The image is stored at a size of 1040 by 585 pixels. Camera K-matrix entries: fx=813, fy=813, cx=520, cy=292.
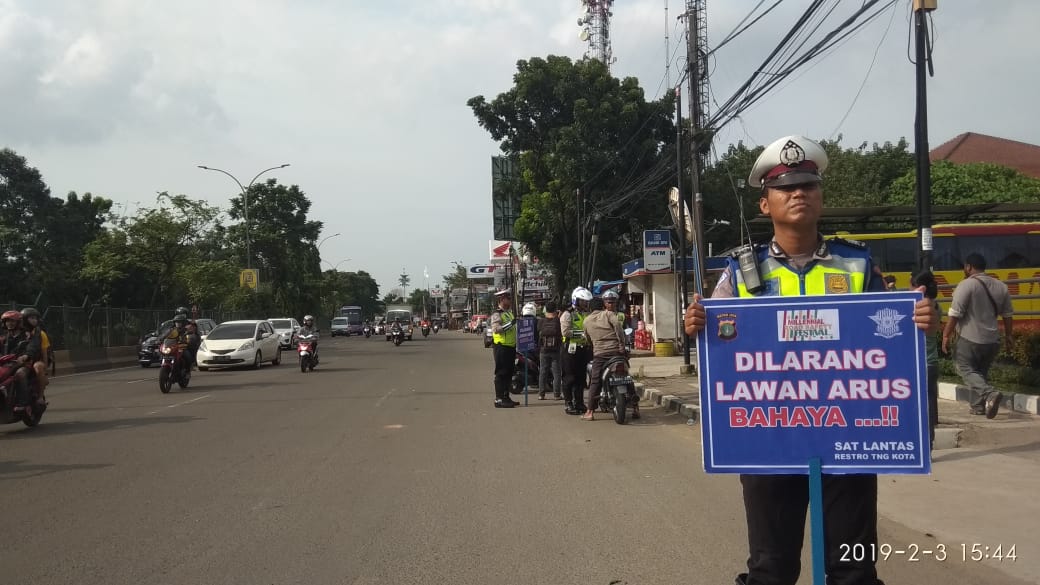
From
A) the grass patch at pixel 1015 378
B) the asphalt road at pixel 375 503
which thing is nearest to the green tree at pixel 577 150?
the grass patch at pixel 1015 378

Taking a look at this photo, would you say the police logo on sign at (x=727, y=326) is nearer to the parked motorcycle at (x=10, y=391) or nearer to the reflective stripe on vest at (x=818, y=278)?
the reflective stripe on vest at (x=818, y=278)

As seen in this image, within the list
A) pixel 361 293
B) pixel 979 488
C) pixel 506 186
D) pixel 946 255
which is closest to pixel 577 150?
pixel 506 186

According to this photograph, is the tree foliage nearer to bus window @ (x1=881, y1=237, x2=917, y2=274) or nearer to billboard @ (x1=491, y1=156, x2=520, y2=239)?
Answer: billboard @ (x1=491, y1=156, x2=520, y2=239)

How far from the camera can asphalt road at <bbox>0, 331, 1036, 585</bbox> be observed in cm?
485

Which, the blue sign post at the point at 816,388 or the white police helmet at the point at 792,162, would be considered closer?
the blue sign post at the point at 816,388

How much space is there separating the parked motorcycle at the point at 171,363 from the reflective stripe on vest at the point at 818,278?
1514 centimetres

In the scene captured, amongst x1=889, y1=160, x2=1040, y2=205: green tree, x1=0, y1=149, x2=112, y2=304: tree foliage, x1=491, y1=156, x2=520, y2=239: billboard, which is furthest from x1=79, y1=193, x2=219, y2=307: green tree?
x1=889, y1=160, x2=1040, y2=205: green tree

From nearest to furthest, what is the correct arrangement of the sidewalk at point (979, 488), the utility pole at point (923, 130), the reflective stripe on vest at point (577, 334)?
the sidewalk at point (979, 488), the utility pole at point (923, 130), the reflective stripe on vest at point (577, 334)

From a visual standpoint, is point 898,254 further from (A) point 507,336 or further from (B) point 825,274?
(B) point 825,274

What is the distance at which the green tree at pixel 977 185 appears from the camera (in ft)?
105

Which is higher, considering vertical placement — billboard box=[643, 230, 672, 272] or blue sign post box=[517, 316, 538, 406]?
billboard box=[643, 230, 672, 272]

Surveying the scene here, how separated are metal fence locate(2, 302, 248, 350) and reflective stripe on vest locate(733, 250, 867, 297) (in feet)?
85.6

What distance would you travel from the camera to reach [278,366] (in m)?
25.5

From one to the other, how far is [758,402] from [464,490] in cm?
435
